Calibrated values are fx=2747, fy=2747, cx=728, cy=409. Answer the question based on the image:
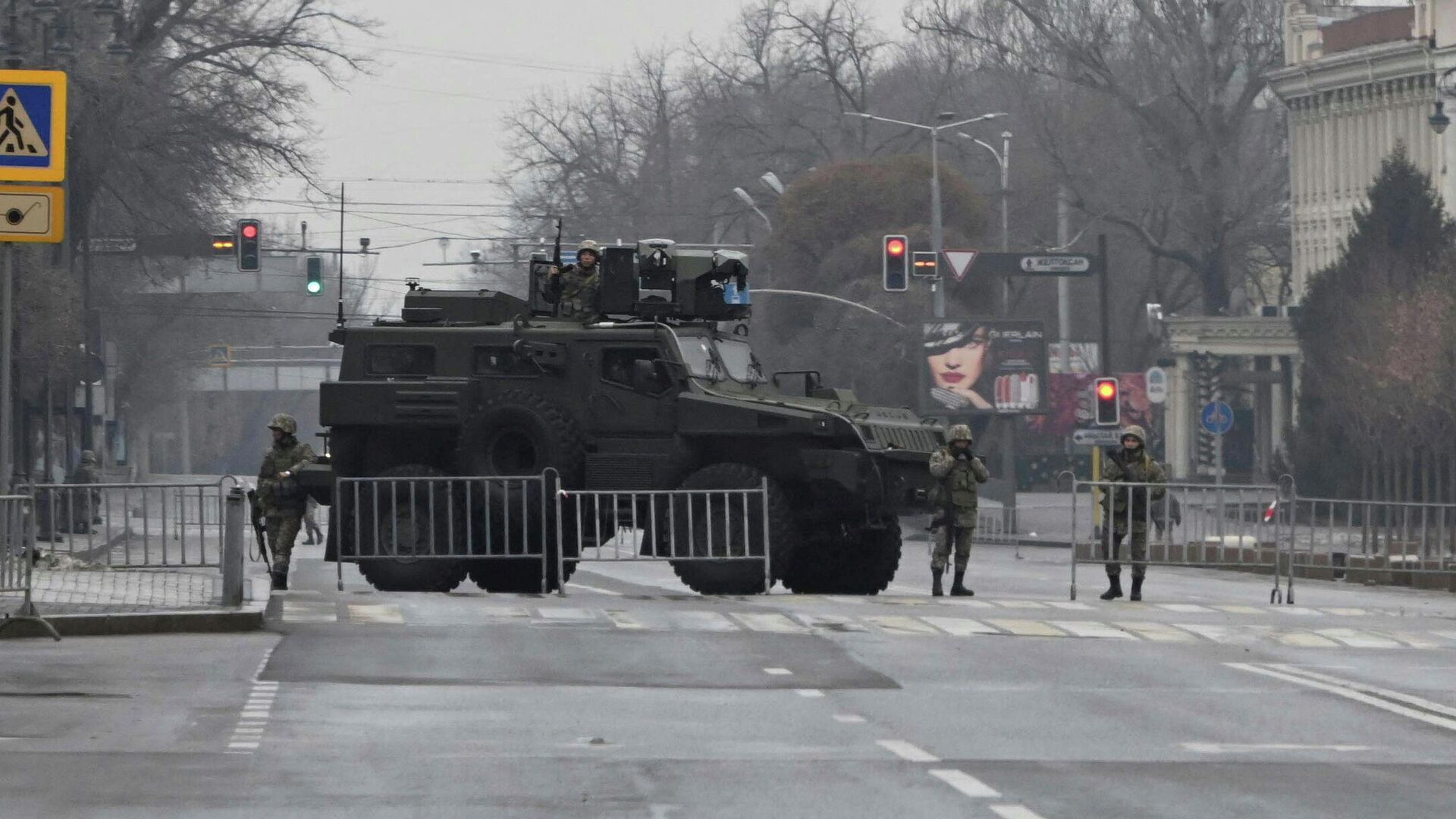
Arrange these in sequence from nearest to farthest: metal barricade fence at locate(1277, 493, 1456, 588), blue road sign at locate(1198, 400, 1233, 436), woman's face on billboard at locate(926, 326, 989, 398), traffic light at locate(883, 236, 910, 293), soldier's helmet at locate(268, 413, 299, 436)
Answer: soldier's helmet at locate(268, 413, 299, 436) → metal barricade fence at locate(1277, 493, 1456, 588) → blue road sign at locate(1198, 400, 1233, 436) → traffic light at locate(883, 236, 910, 293) → woman's face on billboard at locate(926, 326, 989, 398)

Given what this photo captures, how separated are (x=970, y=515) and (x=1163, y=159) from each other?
54815mm

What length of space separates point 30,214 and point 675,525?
7.02 meters

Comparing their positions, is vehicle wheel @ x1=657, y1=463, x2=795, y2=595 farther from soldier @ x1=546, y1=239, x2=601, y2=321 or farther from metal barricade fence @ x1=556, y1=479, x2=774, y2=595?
soldier @ x1=546, y1=239, x2=601, y2=321

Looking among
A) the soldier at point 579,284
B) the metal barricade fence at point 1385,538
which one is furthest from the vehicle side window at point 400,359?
the metal barricade fence at point 1385,538

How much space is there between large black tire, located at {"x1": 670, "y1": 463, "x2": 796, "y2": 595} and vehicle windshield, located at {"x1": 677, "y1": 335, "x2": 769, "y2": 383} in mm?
1322

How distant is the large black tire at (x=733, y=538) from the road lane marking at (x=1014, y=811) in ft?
41.3

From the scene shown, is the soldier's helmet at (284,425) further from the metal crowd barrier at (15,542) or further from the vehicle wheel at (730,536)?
the metal crowd barrier at (15,542)

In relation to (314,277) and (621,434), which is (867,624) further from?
(314,277)

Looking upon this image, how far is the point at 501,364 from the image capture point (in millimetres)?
23109

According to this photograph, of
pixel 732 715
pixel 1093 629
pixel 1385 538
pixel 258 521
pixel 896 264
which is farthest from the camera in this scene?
pixel 896 264

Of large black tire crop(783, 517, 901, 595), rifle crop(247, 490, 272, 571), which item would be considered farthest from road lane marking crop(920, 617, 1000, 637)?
rifle crop(247, 490, 272, 571)

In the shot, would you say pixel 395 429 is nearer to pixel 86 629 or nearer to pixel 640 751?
pixel 86 629

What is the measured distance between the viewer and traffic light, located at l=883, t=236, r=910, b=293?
49.8 m

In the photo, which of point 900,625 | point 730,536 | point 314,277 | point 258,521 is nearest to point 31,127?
point 900,625
